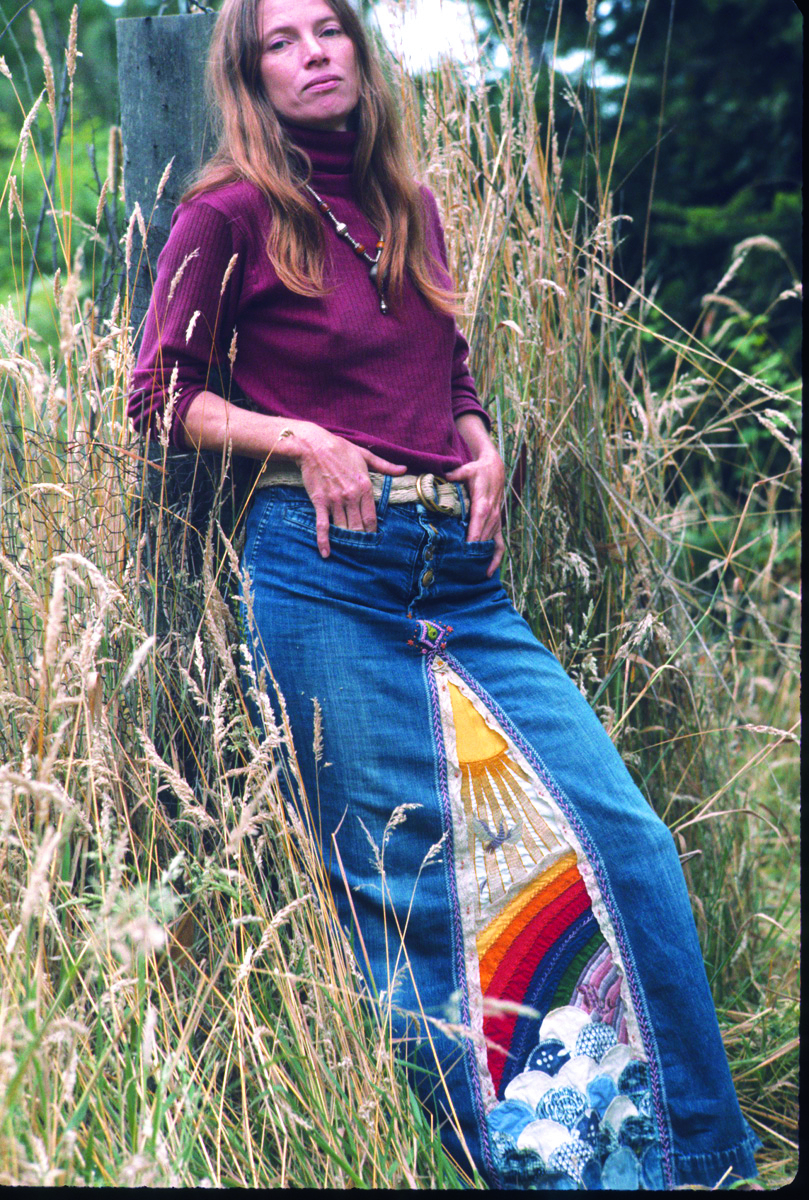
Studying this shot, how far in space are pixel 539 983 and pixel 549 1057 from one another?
0.35 ft

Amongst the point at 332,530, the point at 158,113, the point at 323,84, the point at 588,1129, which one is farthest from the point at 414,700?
the point at 158,113

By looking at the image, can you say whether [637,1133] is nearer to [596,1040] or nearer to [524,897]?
[596,1040]

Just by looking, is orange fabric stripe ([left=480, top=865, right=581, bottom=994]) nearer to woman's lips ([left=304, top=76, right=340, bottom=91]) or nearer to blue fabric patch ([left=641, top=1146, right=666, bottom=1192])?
blue fabric patch ([left=641, top=1146, right=666, bottom=1192])

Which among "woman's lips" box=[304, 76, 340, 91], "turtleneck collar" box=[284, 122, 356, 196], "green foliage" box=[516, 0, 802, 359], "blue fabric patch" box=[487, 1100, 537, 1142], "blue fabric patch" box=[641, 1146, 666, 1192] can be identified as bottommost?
"blue fabric patch" box=[641, 1146, 666, 1192]

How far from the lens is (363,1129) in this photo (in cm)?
133

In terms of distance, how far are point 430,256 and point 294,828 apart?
1071mm

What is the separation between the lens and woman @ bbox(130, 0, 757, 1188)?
146 cm

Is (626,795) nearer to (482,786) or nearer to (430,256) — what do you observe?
(482,786)

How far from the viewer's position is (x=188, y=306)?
61.5 inches

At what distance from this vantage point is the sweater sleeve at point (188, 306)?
5.10 ft

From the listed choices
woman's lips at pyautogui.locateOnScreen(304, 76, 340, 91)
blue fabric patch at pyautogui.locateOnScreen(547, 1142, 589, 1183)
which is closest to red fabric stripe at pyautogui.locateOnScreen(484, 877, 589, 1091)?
blue fabric patch at pyautogui.locateOnScreen(547, 1142, 589, 1183)

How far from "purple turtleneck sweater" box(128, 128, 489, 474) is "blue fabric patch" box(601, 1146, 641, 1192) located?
1116mm

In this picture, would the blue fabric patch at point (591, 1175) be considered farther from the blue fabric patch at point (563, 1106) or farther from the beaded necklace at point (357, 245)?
the beaded necklace at point (357, 245)

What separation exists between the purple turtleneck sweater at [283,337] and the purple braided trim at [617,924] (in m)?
0.50
